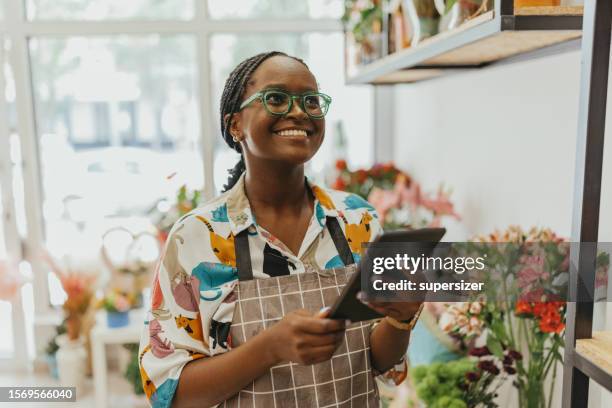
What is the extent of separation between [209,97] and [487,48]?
2.36 meters

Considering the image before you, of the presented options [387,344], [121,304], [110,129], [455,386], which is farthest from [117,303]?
[387,344]

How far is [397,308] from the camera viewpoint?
819mm

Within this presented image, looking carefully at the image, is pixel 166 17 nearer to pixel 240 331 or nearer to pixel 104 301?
pixel 104 301

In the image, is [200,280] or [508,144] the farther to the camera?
[508,144]

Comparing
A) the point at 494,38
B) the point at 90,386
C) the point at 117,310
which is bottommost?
the point at 90,386

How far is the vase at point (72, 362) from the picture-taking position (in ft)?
9.77

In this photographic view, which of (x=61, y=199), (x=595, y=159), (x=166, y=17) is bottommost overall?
(x=61, y=199)

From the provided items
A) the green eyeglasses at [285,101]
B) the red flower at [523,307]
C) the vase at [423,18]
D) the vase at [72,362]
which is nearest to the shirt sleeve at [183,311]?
the green eyeglasses at [285,101]

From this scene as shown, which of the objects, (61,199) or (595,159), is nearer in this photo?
(595,159)

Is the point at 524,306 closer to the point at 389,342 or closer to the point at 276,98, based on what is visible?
the point at 389,342

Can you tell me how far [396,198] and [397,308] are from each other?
1.66 meters

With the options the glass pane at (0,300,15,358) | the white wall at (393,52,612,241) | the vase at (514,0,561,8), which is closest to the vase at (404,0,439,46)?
the white wall at (393,52,612,241)

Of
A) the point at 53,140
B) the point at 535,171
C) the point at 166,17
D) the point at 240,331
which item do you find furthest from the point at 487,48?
the point at 53,140

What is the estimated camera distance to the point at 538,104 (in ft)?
5.15
